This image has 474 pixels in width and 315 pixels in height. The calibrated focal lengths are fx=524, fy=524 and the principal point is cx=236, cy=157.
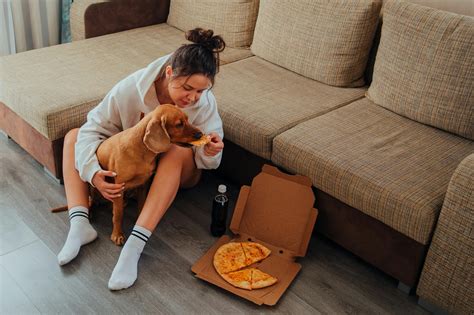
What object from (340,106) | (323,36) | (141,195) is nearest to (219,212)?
(141,195)

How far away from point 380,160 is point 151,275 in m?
0.92

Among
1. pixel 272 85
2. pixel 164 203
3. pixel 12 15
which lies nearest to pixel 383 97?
pixel 272 85

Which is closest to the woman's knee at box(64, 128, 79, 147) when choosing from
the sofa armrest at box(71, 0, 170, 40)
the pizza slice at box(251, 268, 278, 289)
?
the pizza slice at box(251, 268, 278, 289)

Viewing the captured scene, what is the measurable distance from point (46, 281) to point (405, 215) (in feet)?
4.01

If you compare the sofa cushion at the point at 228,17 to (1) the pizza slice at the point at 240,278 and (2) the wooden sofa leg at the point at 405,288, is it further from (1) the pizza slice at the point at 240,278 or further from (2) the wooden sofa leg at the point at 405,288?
(2) the wooden sofa leg at the point at 405,288

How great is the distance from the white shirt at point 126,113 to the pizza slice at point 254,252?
1.17ft

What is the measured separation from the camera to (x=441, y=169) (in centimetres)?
186

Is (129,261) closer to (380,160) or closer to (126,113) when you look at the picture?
(126,113)

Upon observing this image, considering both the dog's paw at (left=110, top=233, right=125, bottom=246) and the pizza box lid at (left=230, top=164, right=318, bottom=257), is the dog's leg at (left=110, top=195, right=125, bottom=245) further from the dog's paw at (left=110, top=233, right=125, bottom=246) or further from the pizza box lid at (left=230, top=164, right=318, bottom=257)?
the pizza box lid at (left=230, top=164, right=318, bottom=257)

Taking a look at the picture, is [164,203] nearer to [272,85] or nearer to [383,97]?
[272,85]

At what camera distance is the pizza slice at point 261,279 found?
5.95ft

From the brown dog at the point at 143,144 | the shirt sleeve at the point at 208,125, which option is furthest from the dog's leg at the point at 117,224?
the shirt sleeve at the point at 208,125

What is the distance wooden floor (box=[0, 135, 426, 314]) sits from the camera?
68.2 inches

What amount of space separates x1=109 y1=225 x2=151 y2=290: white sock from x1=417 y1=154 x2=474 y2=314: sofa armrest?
974 mm
